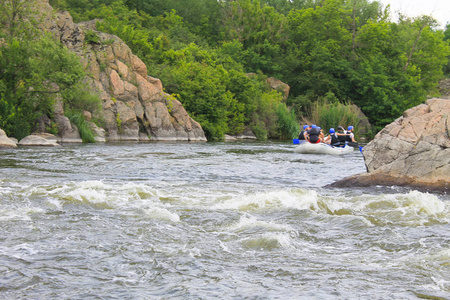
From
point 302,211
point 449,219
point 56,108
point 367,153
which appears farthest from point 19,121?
point 449,219

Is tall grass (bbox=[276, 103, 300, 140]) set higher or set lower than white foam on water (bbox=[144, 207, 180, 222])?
higher

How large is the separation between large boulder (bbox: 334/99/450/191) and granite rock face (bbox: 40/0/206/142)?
20980 millimetres

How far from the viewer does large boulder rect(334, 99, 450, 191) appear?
424 inches

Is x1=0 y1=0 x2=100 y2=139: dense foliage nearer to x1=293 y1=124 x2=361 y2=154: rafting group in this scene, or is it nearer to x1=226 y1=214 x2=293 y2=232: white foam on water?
x1=293 y1=124 x2=361 y2=154: rafting group

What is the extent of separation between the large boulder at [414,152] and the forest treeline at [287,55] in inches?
1072

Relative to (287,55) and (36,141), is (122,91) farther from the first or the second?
(287,55)

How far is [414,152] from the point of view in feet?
36.7

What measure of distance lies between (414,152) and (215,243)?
7.25 meters

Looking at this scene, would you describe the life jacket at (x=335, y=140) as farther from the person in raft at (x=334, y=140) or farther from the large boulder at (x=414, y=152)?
the large boulder at (x=414, y=152)

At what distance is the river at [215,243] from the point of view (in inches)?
163

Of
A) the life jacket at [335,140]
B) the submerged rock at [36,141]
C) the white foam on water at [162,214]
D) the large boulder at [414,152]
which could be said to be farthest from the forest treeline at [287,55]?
the white foam on water at [162,214]

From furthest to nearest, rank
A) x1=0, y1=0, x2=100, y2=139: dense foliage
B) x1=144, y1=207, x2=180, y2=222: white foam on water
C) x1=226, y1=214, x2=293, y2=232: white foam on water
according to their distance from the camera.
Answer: x1=0, y1=0, x2=100, y2=139: dense foliage
x1=144, y1=207, x2=180, y2=222: white foam on water
x1=226, y1=214, x2=293, y2=232: white foam on water

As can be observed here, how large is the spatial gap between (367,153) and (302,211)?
505 cm

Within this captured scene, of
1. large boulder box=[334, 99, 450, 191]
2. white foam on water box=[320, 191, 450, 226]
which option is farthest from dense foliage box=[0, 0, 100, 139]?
white foam on water box=[320, 191, 450, 226]
